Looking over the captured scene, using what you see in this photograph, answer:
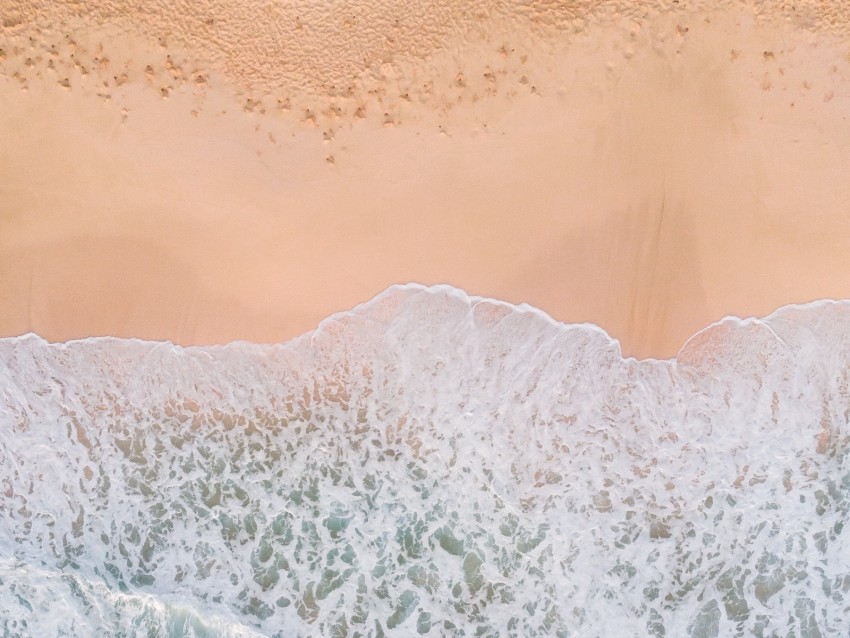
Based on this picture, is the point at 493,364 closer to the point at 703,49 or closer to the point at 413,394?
the point at 413,394

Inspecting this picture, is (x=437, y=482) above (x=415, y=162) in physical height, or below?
below

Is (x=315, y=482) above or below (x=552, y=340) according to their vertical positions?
below

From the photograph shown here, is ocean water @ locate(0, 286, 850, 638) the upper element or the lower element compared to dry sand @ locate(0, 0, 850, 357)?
lower

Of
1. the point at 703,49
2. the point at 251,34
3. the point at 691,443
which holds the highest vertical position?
the point at 703,49

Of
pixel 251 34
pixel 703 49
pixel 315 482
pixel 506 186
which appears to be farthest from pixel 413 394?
pixel 703 49
